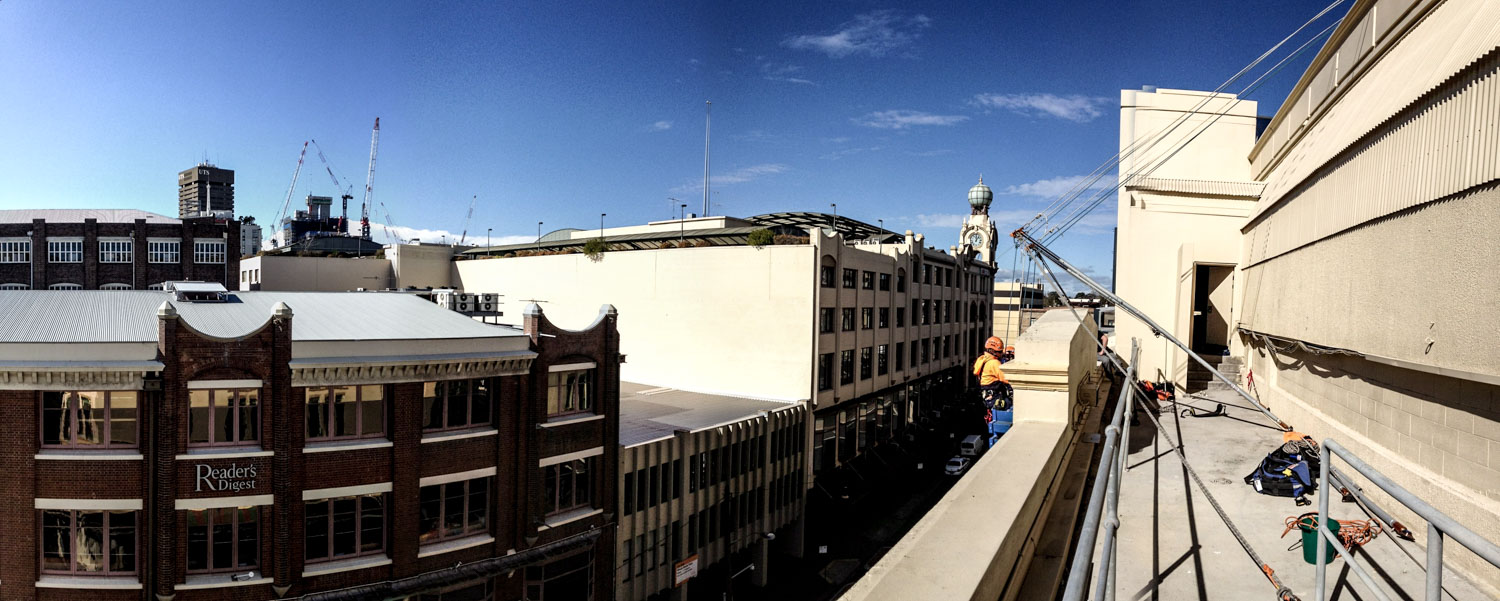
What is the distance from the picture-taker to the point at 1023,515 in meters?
6.75

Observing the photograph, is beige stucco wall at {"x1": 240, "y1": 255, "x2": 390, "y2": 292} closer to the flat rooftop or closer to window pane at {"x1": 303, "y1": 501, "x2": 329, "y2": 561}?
the flat rooftop

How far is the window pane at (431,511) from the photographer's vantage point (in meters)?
22.6

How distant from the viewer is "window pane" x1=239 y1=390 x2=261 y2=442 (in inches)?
803

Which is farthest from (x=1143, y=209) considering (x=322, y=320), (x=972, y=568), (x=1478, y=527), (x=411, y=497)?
(x=322, y=320)

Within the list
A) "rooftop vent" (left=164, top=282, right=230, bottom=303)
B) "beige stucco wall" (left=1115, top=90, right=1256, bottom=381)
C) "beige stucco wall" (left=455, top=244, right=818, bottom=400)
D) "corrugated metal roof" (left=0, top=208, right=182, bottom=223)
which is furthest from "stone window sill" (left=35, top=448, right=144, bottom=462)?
"corrugated metal roof" (left=0, top=208, right=182, bottom=223)

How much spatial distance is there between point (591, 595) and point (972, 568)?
24759mm

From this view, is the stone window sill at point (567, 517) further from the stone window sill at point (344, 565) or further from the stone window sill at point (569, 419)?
the stone window sill at point (344, 565)

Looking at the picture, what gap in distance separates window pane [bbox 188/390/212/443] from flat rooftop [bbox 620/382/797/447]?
1346cm

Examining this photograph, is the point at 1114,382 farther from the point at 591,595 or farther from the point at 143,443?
the point at 143,443

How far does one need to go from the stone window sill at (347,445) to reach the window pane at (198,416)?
2.52m

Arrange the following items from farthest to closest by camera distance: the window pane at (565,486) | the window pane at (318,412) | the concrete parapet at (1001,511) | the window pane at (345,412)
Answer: the window pane at (565,486) < the window pane at (345,412) < the window pane at (318,412) < the concrete parapet at (1001,511)

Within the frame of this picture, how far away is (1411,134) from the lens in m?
9.20

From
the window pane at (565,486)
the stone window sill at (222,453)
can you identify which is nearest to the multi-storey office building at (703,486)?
the window pane at (565,486)

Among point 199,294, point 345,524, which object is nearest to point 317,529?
point 345,524
